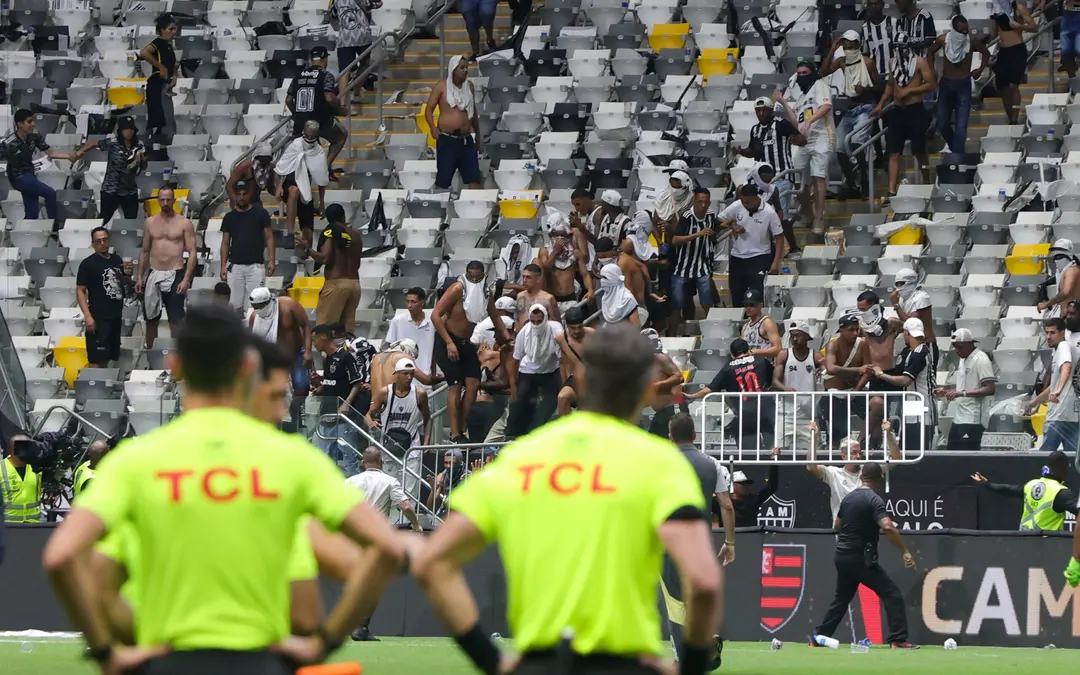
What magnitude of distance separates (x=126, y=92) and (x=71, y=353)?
4671mm

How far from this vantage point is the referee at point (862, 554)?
1579 cm

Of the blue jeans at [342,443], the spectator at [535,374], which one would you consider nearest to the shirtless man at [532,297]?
the spectator at [535,374]

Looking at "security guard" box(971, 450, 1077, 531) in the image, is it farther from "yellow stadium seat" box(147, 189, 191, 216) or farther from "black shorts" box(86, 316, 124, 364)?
"yellow stadium seat" box(147, 189, 191, 216)

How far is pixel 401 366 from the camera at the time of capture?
18.3 metres

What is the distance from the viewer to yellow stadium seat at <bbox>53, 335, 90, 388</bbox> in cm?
2238

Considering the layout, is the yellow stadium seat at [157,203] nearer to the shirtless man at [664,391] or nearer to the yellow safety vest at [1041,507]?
the shirtless man at [664,391]

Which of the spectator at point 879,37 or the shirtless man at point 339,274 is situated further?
the spectator at point 879,37

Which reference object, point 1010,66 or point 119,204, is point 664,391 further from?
point 119,204

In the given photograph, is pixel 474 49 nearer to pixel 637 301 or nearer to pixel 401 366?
pixel 637 301

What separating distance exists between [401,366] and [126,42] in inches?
394

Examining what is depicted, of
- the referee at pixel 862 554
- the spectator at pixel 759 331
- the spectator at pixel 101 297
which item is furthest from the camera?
the spectator at pixel 101 297

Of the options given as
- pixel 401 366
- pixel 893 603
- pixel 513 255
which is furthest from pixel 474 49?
pixel 893 603

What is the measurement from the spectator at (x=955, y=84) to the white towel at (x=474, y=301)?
19.2ft

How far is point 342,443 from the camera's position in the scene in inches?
701
